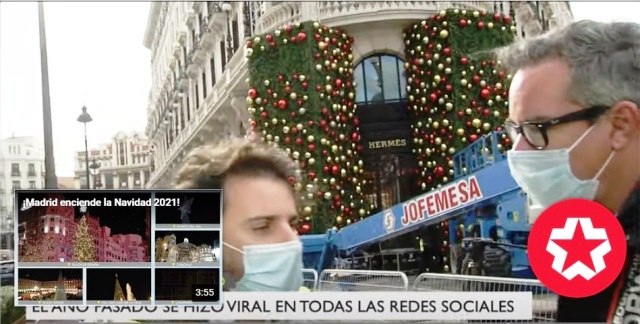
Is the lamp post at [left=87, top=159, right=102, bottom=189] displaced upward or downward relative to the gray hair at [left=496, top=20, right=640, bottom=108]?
downward

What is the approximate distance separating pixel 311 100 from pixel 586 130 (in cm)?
148

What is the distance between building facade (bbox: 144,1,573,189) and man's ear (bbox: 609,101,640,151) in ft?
1.83

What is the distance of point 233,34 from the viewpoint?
11.3 feet

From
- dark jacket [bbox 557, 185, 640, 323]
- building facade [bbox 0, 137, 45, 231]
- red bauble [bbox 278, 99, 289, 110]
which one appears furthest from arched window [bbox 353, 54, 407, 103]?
building facade [bbox 0, 137, 45, 231]

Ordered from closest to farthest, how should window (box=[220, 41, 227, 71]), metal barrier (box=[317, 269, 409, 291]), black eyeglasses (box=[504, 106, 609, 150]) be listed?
black eyeglasses (box=[504, 106, 609, 150]) < metal barrier (box=[317, 269, 409, 291]) < window (box=[220, 41, 227, 71])

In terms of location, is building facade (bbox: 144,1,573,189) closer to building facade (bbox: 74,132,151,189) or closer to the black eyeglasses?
building facade (bbox: 74,132,151,189)

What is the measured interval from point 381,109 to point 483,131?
0.58 meters

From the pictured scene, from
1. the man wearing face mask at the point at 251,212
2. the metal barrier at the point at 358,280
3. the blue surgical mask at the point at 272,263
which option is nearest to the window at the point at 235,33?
the man wearing face mask at the point at 251,212

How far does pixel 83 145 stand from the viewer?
3.33 m
